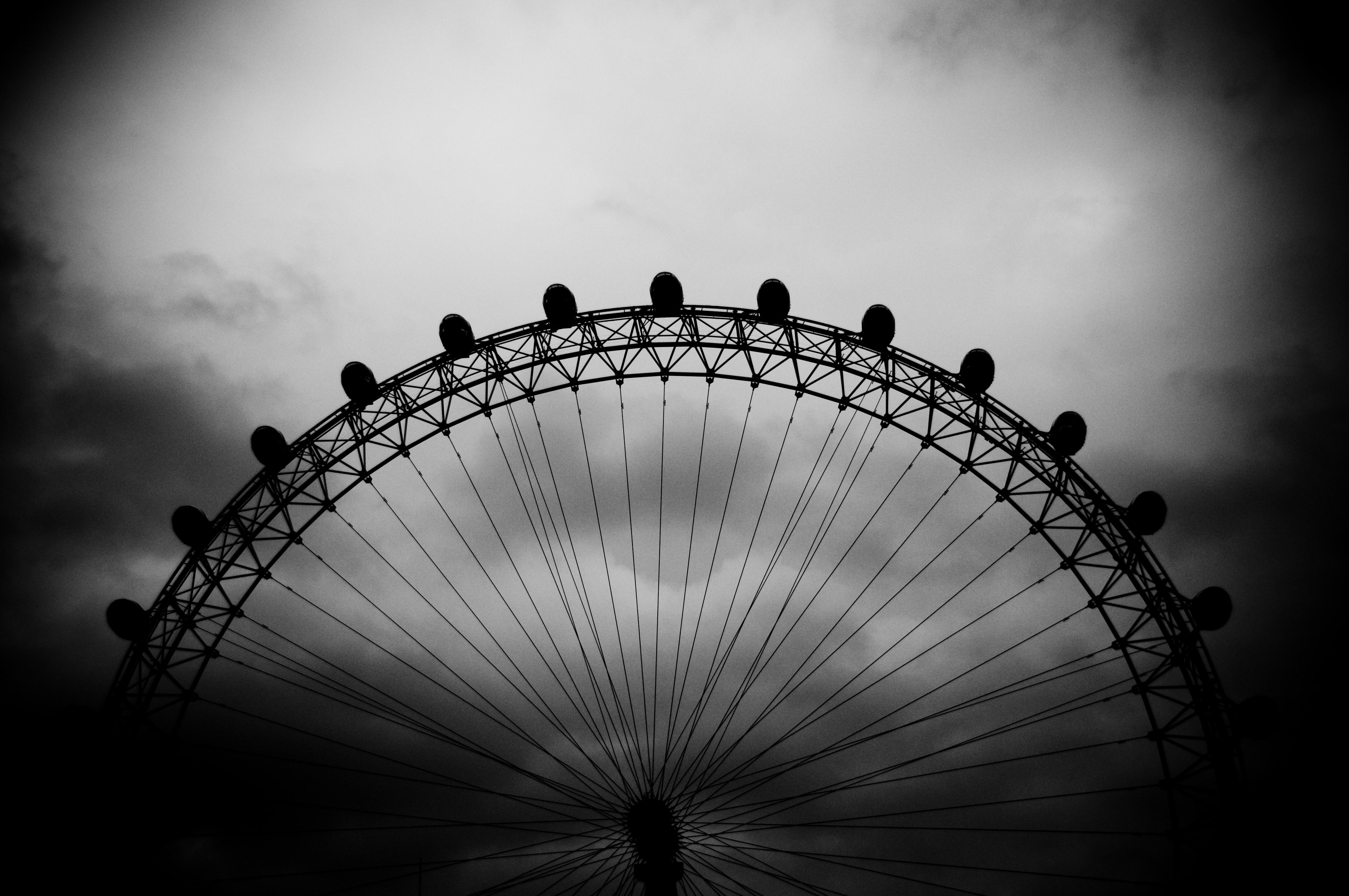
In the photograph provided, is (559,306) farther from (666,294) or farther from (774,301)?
(774,301)

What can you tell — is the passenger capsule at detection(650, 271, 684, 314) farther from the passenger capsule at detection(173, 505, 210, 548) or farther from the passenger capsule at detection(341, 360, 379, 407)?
the passenger capsule at detection(173, 505, 210, 548)

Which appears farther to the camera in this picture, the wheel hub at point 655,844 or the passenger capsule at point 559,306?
the passenger capsule at point 559,306

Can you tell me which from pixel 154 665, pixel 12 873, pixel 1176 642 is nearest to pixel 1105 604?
pixel 1176 642

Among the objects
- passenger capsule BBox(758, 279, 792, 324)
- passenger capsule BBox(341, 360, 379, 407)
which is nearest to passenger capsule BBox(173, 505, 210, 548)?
passenger capsule BBox(341, 360, 379, 407)

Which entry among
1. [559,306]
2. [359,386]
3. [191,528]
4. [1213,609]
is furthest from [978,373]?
[191,528]

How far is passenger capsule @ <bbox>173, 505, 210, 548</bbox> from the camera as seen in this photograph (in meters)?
21.3

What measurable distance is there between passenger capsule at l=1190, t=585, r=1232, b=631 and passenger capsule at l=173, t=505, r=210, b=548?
22.9 metres

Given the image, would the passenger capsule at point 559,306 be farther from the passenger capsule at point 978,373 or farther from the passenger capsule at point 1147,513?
the passenger capsule at point 1147,513

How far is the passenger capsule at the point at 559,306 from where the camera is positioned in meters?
21.8

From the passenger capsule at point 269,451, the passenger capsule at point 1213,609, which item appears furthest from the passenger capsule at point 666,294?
the passenger capsule at point 1213,609

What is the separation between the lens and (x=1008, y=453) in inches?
Result: 845

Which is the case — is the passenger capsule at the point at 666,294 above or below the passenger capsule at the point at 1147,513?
above

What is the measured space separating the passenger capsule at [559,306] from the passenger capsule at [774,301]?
463cm

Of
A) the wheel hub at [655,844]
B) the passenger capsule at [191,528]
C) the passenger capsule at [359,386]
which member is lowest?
the wheel hub at [655,844]
